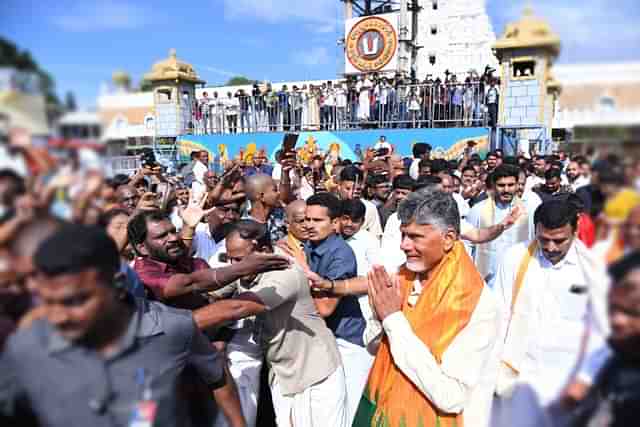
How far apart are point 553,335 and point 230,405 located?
144 centimetres

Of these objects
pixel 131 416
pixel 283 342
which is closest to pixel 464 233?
pixel 283 342

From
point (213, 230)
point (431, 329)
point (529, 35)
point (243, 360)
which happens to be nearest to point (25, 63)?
point (529, 35)

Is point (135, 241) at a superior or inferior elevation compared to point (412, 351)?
superior

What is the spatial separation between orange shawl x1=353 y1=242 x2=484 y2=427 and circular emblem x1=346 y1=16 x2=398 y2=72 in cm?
1489

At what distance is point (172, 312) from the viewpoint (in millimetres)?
1560

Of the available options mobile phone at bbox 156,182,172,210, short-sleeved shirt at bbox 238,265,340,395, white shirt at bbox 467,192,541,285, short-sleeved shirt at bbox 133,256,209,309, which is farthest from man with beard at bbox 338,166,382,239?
short-sleeved shirt at bbox 133,256,209,309

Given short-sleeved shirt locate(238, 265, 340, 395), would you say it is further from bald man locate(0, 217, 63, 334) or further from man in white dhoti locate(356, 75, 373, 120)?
man in white dhoti locate(356, 75, 373, 120)

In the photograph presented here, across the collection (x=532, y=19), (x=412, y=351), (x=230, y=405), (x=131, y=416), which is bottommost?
(x=230, y=405)

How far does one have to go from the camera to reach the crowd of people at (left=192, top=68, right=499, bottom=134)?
10.5 metres

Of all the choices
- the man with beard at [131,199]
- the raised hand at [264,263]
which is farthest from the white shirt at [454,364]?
the man with beard at [131,199]

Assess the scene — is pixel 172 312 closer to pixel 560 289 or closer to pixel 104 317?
pixel 104 317

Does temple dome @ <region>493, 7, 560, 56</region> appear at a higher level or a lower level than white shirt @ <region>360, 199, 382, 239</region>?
higher

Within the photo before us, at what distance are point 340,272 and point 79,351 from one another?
2.25 m

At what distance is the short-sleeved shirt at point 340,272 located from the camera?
321 cm
